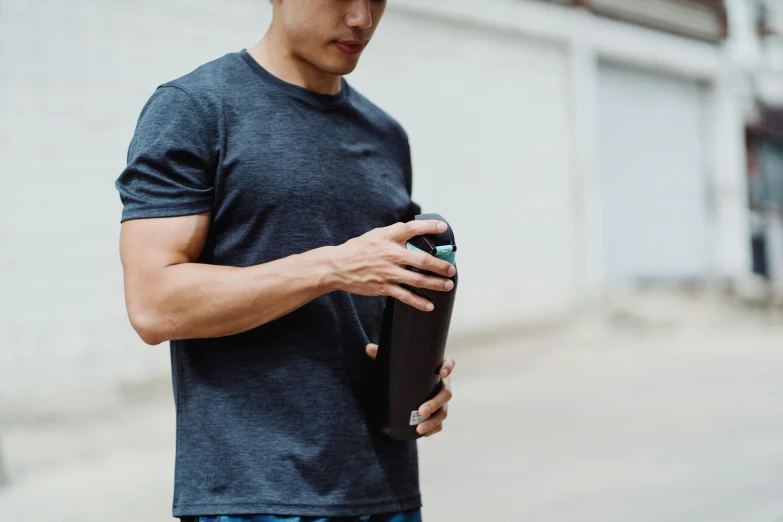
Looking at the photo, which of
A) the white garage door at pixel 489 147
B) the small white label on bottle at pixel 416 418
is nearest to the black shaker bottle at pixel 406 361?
the small white label on bottle at pixel 416 418

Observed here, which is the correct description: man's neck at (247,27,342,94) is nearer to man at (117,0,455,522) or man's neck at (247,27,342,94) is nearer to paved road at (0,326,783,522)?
man at (117,0,455,522)

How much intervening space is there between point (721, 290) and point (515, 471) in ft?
29.0

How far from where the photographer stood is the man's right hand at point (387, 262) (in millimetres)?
1207

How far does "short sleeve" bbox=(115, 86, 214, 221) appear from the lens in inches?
49.1

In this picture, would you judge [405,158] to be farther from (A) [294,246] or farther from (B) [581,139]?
(B) [581,139]

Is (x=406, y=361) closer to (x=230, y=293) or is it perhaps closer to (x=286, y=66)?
(x=230, y=293)

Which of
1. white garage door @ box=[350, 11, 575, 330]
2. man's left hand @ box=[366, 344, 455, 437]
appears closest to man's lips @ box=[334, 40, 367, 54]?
man's left hand @ box=[366, 344, 455, 437]

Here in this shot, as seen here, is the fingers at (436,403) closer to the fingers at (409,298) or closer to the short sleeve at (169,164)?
the fingers at (409,298)

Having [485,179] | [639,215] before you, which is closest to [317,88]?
[485,179]

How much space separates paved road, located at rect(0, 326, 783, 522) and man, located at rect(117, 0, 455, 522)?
256cm

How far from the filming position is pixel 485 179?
33.0 feet

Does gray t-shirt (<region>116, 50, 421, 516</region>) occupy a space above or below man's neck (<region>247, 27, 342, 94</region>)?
below

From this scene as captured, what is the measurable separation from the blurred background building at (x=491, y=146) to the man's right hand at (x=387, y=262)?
5627mm

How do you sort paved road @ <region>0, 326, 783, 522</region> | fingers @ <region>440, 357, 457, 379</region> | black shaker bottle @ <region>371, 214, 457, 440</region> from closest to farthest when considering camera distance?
1. black shaker bottle @ <region>371, 214, 457, 440</region>
2. fingers @ <region>440, 357, 457, 379</region>
3. paved road @ <region>0, 326, 783, 522</region>
